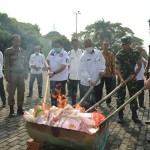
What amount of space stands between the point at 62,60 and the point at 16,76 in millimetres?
1394

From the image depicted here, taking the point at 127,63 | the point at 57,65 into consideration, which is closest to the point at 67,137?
the point at 127,63

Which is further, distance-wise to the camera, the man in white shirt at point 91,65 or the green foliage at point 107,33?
the green foliage at point 107,33

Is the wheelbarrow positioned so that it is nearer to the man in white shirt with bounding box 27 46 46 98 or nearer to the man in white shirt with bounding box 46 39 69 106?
the man in white shirt with bounding box 46 39 69 106

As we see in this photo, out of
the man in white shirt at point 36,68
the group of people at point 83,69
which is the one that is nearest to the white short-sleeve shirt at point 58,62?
the group of people at point 83,69

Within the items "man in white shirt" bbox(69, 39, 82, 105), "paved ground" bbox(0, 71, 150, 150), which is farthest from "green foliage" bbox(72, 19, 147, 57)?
"paved ground" bbox(0, 71, 150, 150)

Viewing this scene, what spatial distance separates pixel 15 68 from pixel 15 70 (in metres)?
0.06

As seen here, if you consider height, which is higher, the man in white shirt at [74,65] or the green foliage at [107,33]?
the green foliage at [107,33]

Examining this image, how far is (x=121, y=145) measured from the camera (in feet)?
17.7

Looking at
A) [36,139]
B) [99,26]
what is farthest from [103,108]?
[99,26]

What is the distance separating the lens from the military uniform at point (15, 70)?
7512mm

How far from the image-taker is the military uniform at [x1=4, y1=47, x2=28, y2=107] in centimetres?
751

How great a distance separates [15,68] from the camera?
7629mm

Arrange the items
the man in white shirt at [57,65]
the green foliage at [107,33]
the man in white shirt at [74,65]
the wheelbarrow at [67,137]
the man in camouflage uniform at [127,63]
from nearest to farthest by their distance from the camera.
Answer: the wheelbarrow at [67,137], the man in camouflage uniform at [127,63], the man in white shirt at [57,65], the man in white shirt at [74,65], the green foliage at [107,33]

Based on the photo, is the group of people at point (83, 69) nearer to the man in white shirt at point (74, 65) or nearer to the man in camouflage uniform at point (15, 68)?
the man in camouflage uniform at point (15, 68)
